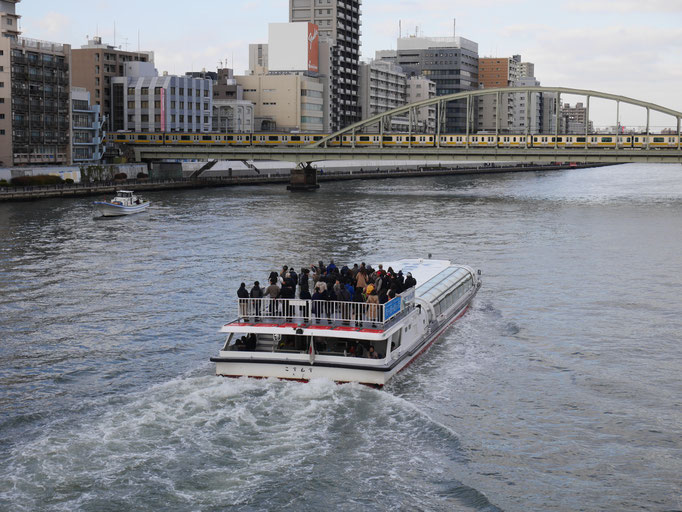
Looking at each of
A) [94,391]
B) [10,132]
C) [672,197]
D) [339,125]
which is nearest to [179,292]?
[94,391]

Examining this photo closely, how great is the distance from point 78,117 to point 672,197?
82051mm

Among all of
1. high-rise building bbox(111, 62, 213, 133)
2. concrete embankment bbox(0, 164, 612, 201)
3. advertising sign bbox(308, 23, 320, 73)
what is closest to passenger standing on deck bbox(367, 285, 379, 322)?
concrete embankment bbox(0, 164, 612, 201)

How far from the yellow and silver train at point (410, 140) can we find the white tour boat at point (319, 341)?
3569 inches

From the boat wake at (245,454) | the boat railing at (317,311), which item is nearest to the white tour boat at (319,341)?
the boat railing at (317,311)

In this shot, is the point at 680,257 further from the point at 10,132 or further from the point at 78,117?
the point at 78,117

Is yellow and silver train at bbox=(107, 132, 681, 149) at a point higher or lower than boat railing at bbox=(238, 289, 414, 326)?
higher

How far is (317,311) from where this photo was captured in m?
24.6

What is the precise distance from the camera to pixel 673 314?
35.1m

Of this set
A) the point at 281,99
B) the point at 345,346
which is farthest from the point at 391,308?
the point at 281,99

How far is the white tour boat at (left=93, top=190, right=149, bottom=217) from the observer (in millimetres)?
74994

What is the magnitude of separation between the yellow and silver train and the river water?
230ft

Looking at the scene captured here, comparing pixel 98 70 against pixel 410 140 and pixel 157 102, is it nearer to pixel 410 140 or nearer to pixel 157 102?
pixel 157 102

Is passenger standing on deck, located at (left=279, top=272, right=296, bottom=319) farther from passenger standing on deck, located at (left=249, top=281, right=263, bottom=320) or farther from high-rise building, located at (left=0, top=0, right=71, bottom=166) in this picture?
high-rise building, located at (left=0, top=0, right=71, bottom=166)

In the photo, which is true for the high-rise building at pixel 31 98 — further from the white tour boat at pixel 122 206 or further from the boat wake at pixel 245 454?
the boat wake at pixel 245 454
